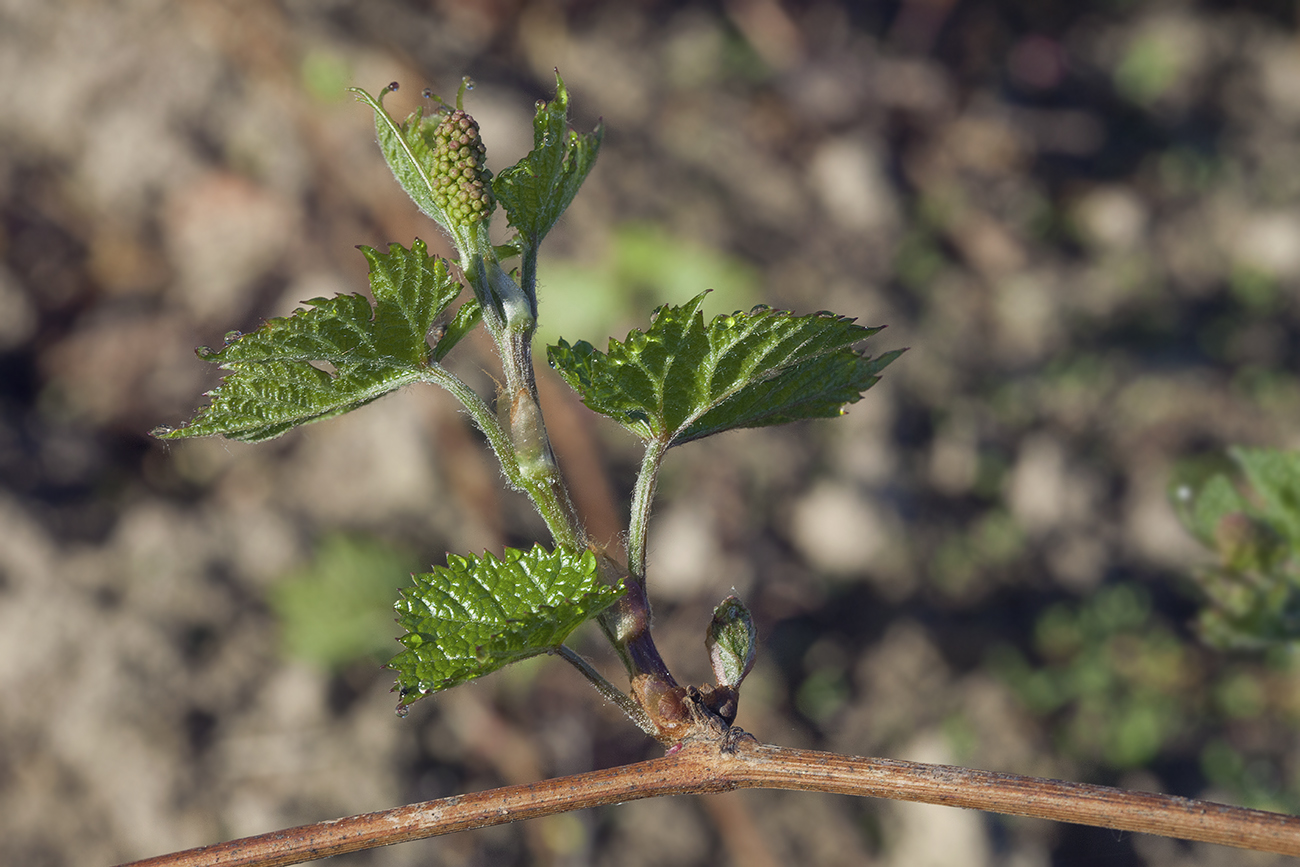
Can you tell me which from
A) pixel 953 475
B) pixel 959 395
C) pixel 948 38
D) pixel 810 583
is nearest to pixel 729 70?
pixel 948 38

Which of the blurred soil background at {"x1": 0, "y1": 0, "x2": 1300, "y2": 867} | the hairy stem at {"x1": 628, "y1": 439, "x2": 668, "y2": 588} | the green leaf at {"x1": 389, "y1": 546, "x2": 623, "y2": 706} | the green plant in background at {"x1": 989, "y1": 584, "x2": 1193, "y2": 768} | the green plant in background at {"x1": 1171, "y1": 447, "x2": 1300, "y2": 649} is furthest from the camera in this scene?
the green plant in background at {"x1": 989, "y1": 584, "x2": 1193, "y2": 768}

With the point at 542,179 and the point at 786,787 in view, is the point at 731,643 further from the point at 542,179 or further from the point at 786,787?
the point at 542,179

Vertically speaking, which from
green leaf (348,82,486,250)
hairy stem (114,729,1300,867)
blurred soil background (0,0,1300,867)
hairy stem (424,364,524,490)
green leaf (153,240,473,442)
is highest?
blurred soil background (0,0,1300,867)

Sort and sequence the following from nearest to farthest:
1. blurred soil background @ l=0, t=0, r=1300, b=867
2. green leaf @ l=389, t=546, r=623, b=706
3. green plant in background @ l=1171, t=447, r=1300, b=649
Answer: green leaf @ l=389, t=546, r=623, b=706
green plant in background @ l=1171, t=447, r=1300, b=649
blurred soil background @ l=0, t=0, r=1300, b=867

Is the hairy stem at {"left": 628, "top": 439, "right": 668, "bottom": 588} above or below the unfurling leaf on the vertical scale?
above

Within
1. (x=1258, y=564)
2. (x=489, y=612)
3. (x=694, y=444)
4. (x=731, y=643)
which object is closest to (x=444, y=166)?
(x=489, y=612)

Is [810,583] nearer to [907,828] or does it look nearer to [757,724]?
[757,724]

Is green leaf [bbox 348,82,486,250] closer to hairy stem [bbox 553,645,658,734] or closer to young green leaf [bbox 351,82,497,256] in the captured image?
young green leaf [bbox 351,82,497,256]

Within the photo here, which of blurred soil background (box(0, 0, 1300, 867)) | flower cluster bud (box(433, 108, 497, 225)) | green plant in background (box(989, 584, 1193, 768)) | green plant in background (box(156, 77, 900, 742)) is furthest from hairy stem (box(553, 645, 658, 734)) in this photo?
A: green plant in background (box(989, 584, 1193, 768))
